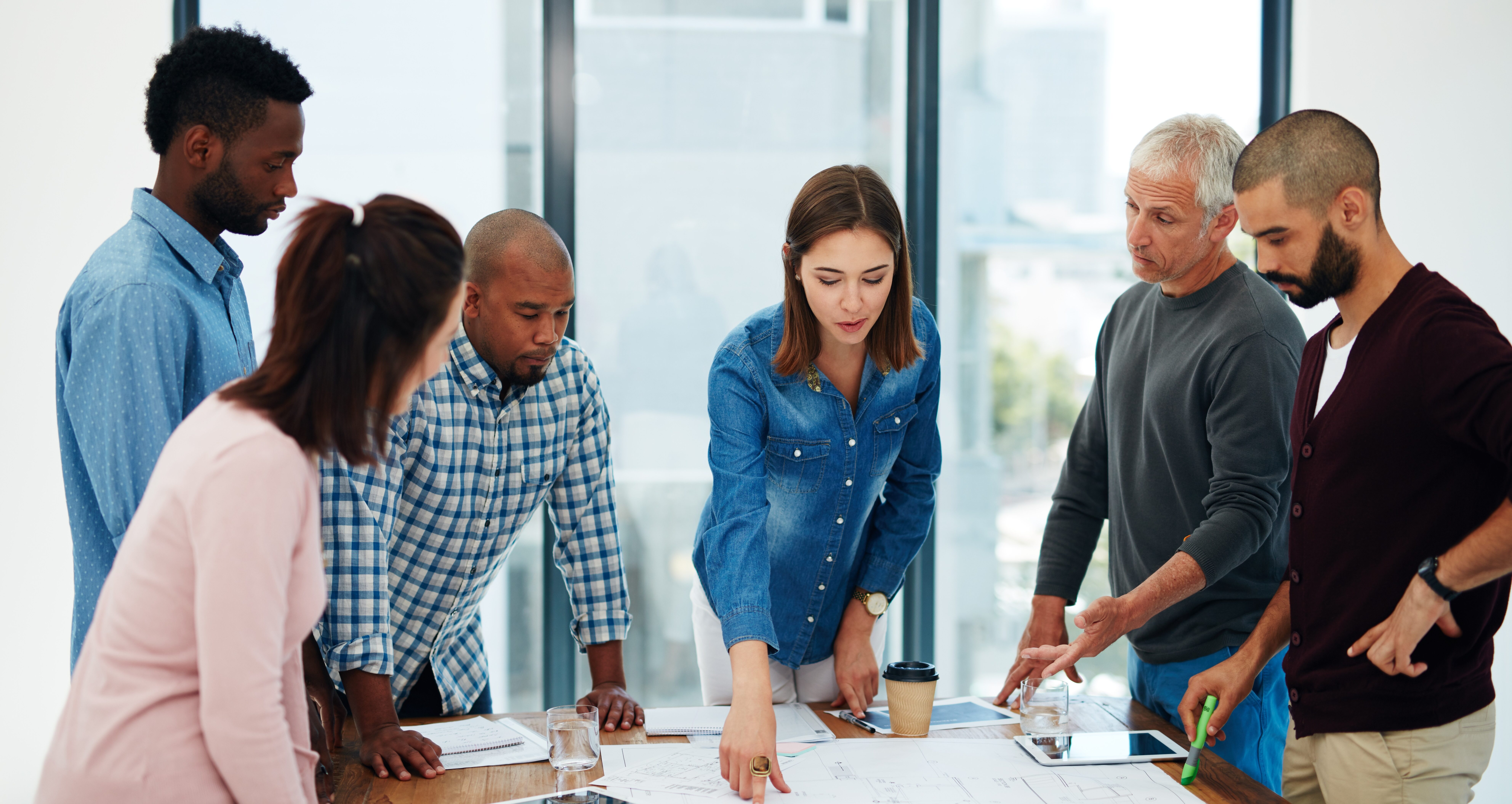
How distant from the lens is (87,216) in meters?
2.87

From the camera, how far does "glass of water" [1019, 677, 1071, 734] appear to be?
168cm

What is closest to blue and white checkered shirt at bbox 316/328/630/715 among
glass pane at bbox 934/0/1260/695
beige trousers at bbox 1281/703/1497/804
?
beige trousers at bbox 1281/703/1497/804

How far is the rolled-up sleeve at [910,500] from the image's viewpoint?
1998mm

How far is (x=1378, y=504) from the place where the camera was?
4.85 feet

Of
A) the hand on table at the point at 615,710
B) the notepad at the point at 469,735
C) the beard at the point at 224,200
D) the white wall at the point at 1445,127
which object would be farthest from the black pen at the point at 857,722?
the white wall at the point at 1445,127

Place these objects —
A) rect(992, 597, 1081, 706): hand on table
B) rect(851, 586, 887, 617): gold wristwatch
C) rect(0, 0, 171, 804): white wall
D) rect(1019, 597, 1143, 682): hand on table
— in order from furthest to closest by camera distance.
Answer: rect(0, 0, 171, 804): white wall
rect(851, 586, 887, 617): gold wristwatch
rect(992, 597, 1081, 706): hand on table
rect(1019, 597, 1143, 682): hand on table

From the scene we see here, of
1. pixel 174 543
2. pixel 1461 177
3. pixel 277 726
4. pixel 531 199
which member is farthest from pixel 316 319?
pixel 1461 177

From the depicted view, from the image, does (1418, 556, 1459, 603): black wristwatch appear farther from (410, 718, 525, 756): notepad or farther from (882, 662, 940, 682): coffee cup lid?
(410, 718, 525, 756): notepad

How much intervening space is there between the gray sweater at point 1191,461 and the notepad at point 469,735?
3.71 ft

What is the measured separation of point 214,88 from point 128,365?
0.51 meters

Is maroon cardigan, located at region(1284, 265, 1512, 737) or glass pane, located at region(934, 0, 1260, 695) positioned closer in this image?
maroon cardigan, located at region(1284, 265, 1512, 737)

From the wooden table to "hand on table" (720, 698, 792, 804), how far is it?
227 mm

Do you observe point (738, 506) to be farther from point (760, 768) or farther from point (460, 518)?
point (460, 518)

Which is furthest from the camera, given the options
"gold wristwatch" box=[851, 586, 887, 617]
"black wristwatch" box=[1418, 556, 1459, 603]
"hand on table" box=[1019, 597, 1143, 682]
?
"gold wristwatch" box=[851, 586, 887, 617]
